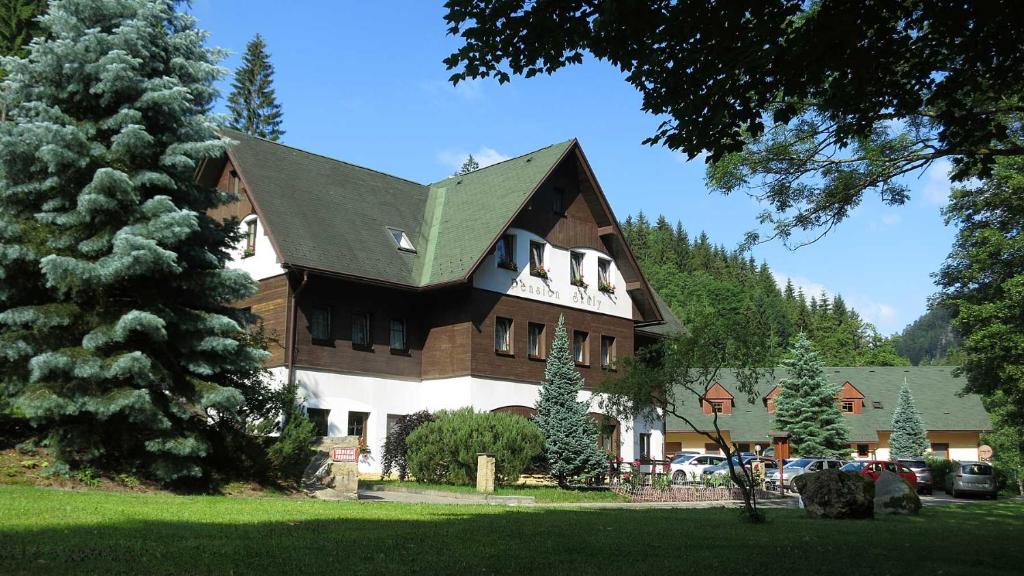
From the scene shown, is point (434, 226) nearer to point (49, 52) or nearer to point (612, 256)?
point (612, 256)

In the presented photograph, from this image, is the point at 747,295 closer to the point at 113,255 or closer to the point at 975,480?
the point at 975,480

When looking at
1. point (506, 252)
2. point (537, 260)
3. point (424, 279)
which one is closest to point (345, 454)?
point (424, 279)

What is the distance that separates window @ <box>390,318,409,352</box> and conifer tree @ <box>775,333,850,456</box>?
30.7 metres

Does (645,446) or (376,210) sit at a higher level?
(376,210)

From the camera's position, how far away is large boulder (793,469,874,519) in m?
18.6

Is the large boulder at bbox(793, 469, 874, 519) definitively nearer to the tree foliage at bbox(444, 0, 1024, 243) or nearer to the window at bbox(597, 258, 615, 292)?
the tree foliage at bbox(444, 0, 1024, 243)

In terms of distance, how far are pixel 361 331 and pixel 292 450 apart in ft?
36.4

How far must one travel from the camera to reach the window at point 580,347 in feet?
119

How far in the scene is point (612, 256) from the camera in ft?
127

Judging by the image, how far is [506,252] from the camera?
3409cm

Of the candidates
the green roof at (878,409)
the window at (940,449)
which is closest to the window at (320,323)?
the green roof at (878,409)

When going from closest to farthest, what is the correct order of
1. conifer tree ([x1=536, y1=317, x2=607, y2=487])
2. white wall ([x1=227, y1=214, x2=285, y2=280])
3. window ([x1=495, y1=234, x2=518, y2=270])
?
1. conifer tree ([x1=536, y1=317, x2=607, y2=487])
2. white wall ([x1=227, y1=214, x2=285, y2=280])
3. window ([x1=495, y1=234, x2=518, y2=270])

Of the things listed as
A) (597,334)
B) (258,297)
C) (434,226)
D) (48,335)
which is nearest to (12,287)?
(48,335)

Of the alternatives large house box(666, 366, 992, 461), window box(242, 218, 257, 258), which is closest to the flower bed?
window box(242, 218, 257, 258)
